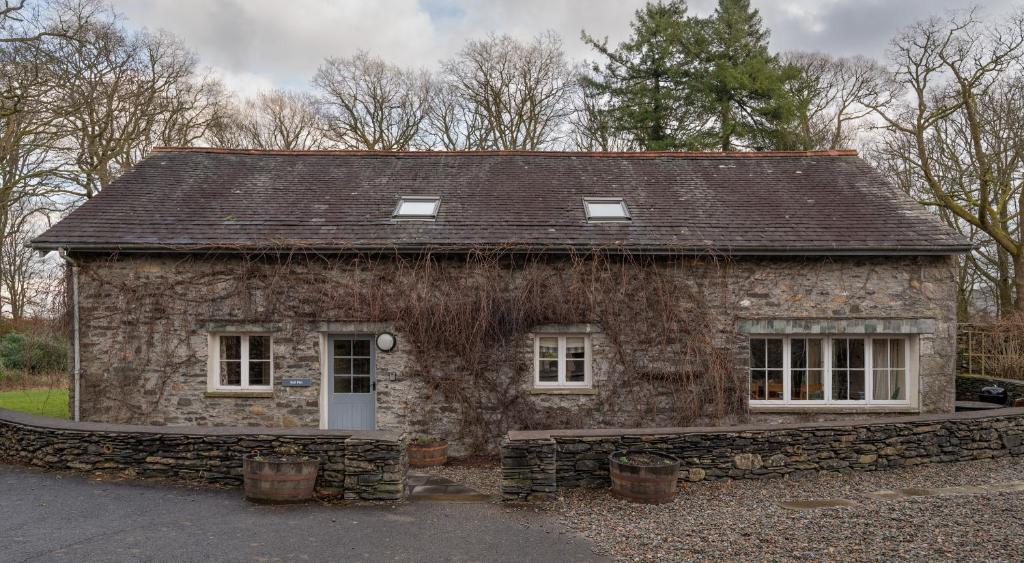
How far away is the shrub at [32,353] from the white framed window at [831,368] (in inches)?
772

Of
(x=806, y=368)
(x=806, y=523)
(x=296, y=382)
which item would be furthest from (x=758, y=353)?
(x=296, y=382)

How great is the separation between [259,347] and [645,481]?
22.4 feet

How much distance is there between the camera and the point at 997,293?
22.4 meters

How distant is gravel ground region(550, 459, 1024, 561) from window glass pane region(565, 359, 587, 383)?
3.05 meters

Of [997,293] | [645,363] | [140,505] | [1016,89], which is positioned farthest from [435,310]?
[997,293]

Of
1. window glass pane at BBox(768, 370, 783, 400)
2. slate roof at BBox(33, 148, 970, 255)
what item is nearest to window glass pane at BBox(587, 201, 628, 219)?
slate roof at BBox(33, 148, 970, 255)

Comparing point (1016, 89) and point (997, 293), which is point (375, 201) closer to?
point (1016, 89)

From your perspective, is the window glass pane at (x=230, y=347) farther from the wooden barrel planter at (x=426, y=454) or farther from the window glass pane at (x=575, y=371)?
the window glass pane at (x=575, y=371)

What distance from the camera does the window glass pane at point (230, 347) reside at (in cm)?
1059

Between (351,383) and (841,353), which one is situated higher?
(841,353)

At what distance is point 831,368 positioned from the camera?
10531 mm

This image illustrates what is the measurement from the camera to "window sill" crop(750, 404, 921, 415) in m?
10.3

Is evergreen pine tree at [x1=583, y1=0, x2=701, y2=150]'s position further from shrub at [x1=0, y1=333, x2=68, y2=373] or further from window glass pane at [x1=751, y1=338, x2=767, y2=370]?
shrub at [x1=0, y1=333, x2=68, y2=373]

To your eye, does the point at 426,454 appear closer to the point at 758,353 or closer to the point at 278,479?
the point at 278,479
